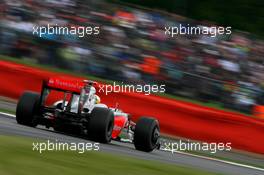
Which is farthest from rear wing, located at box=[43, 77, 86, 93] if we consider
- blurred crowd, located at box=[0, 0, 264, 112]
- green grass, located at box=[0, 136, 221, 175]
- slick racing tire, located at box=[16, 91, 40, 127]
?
blurred crowd, located at box=[0, 0, 264, 112]

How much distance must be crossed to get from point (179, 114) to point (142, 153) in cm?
435

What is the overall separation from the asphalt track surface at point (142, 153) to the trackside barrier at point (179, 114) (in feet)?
7.62

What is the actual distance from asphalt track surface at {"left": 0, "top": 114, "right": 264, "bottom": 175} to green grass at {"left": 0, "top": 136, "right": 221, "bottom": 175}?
1.67 meters

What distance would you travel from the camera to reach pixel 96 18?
1698cm

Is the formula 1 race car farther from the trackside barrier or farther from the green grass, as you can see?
the trackside barrier

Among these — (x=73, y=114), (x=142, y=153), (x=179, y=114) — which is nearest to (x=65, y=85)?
(x=73, y=114)

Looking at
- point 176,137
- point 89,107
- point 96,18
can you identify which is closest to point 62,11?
point 96,18

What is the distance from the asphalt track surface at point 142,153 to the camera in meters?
11.3

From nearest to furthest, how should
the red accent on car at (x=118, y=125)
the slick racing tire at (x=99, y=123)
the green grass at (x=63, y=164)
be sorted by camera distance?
the green grass at (x=63, y=164) < the slick racing tire at (x=99, y=123) < the red accent on car at (x=118, y=125)

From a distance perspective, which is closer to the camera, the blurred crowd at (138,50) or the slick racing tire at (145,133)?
the slick racing tire at (145,133)

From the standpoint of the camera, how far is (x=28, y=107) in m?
12.0

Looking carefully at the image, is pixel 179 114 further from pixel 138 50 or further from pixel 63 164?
pixel 63 164

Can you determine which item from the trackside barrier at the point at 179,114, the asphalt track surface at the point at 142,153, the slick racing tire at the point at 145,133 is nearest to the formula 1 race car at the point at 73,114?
the slick racing tire at the point at 145,133

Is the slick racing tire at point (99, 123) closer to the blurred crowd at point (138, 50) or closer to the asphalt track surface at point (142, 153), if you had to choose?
the asphalt track surface at point (142, 153)
